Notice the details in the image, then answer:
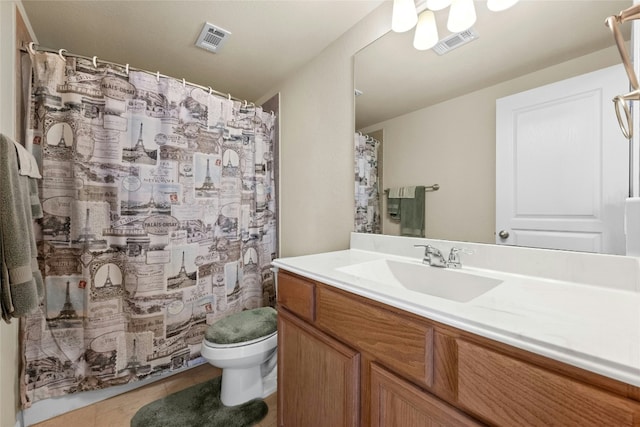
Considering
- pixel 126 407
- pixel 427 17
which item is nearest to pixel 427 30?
pixel 427 17

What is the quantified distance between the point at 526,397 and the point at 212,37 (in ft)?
6.97

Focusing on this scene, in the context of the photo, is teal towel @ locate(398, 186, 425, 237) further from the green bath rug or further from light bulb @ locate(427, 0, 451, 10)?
the green bath rug

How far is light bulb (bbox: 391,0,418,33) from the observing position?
1.20 meters

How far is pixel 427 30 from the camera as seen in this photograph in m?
1.20

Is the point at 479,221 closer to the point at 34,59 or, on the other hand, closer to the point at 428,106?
the point at 428,106

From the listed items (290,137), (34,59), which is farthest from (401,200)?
(34,59)

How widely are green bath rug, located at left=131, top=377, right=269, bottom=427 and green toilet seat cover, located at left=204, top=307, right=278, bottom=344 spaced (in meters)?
0.40

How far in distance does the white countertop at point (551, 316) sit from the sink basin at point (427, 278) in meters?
0.09

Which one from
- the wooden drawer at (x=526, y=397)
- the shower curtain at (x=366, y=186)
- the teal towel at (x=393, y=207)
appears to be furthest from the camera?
the shower curtain at (x=366, y=186)

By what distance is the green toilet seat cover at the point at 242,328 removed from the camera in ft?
4.63

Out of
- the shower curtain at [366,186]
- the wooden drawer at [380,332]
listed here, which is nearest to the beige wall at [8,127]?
the wooden drawer at [380,332]

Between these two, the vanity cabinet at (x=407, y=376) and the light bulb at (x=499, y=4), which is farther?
the light bulb at (x=499, y=4)

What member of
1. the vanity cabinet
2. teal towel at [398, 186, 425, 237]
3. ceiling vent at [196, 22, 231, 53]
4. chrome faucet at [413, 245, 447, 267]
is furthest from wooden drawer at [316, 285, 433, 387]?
ceiling vent at [196, 22, 231, 53]

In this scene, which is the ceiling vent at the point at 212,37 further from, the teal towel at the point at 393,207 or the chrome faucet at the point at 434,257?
the chrome faucet at the point at 434,257
